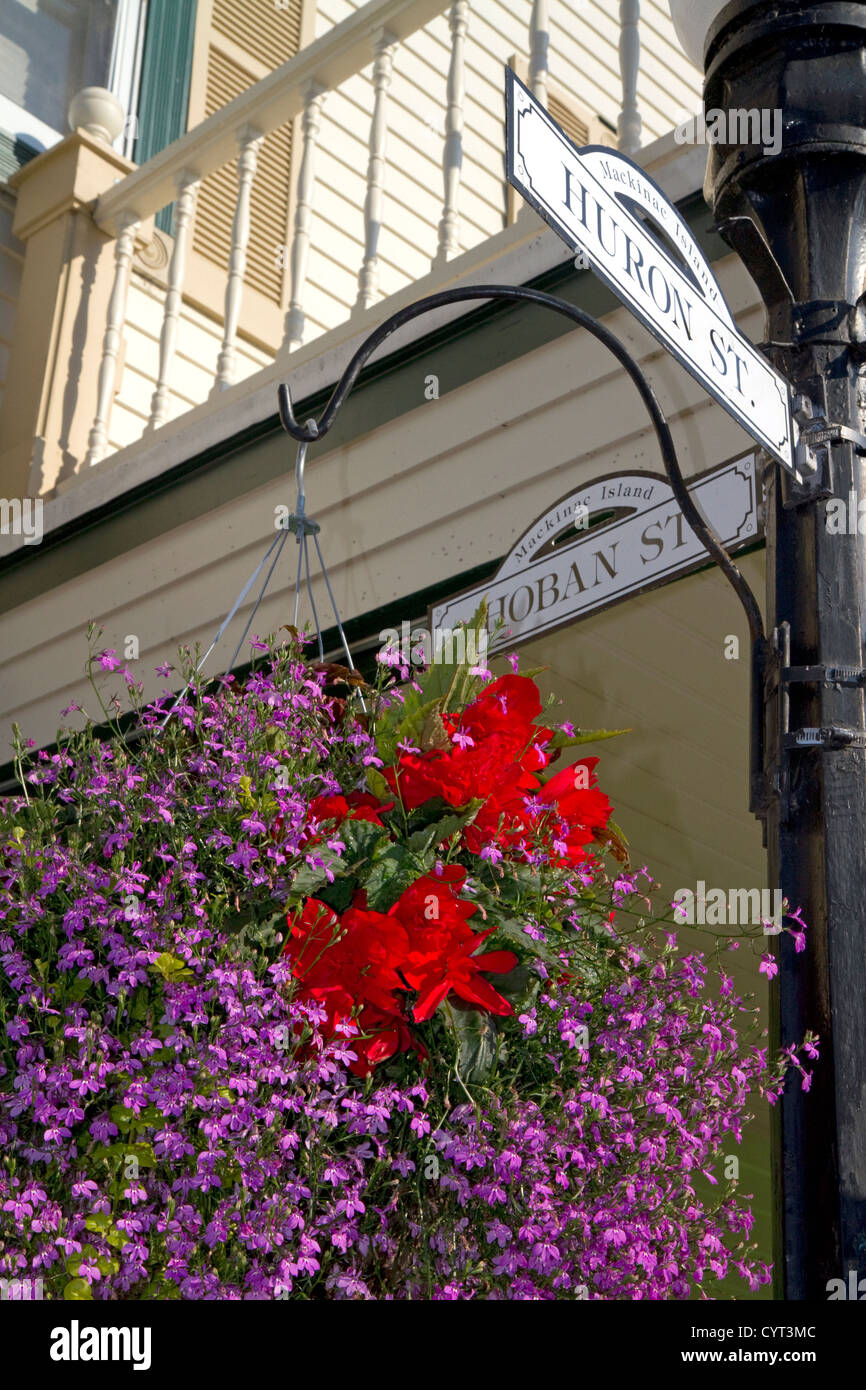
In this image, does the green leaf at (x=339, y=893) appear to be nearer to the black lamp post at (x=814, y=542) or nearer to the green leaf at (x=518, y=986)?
the green leaf at (x=518, y=986)

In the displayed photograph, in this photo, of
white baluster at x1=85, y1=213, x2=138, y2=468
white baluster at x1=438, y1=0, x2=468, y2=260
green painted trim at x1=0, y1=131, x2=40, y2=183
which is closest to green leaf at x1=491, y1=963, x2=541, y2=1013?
white baluster at x1=438, y1=0, x2=468, y2=260

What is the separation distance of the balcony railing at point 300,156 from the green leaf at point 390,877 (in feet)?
7.58

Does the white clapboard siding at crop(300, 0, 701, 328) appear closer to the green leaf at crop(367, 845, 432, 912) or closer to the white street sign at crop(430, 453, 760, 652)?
the white street sign at crop(430, 453, 760, 652)

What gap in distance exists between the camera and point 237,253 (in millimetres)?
4152

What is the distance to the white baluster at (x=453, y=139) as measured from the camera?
144 inches

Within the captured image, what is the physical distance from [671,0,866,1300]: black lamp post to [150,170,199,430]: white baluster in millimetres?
2554

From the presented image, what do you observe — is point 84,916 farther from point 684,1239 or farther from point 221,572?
point 221,572

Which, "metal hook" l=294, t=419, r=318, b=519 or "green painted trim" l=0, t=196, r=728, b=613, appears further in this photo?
"green painted trim" l=0, t=196, r=728, b=613

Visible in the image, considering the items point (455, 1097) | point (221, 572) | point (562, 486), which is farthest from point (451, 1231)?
point (221, 572)

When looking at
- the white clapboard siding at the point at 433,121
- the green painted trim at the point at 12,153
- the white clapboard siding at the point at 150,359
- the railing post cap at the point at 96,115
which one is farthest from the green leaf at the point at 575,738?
the white clapboard siding at the point at 433,121

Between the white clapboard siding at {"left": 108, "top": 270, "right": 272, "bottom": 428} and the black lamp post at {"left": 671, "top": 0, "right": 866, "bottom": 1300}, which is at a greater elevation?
the white clapboard siding at {"left": 108, "top": 270, "right": 272, "bottom": 428}

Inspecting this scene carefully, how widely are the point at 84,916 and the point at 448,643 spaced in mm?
578

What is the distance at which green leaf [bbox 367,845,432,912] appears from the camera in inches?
57.1

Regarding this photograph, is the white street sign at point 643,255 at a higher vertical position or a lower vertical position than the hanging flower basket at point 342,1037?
higher
